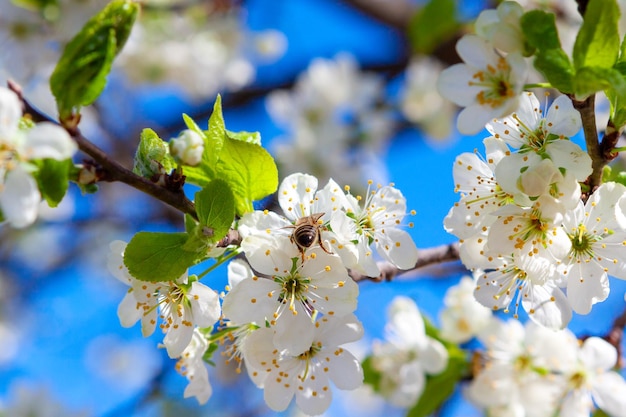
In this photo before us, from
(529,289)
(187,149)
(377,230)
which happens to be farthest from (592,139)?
(187,149)

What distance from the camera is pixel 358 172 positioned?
332 centimetres

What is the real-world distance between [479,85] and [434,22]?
2277 millimetres

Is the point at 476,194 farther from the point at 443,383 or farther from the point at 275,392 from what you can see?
the point at 443,383

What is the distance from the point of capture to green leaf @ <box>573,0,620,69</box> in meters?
0.95

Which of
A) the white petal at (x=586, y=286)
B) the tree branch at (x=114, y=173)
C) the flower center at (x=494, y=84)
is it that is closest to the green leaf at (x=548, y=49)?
the flower center at (x=494, y=84)

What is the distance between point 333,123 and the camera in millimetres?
3494

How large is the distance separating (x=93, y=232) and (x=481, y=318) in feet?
10.9

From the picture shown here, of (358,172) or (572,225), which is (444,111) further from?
(572,225)

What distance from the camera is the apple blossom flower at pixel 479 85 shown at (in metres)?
1.07

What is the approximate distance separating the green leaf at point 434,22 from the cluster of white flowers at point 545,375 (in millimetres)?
1868

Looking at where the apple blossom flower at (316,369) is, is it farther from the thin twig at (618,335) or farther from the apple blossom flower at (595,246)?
the thin twig at (618,335)

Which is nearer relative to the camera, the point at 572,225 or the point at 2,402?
the point at 572,225

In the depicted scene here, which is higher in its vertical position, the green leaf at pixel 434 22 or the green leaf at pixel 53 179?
the green leaf at pixel 53 179

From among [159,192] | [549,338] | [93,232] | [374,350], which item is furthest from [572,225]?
[93,232]
